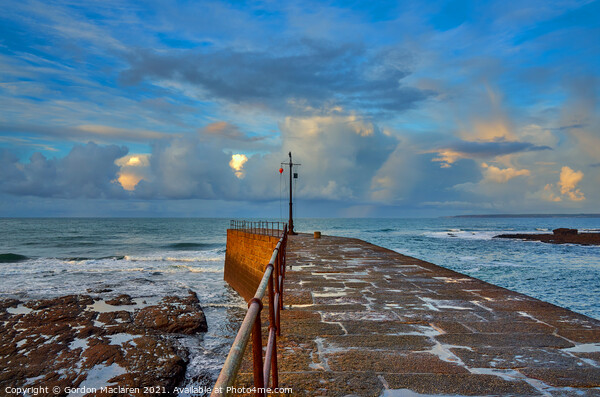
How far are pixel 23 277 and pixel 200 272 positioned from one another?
965 centimetres

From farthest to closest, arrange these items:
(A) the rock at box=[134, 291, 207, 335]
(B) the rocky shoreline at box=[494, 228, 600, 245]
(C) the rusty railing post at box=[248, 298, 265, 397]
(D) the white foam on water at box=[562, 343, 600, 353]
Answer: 1. (B) the rocky shoreline at box=[494, 228, 600, 245]
2. (A) the rock at box=[134, 291, 207, 335]
3. (D) the white foam on water at box=[562, 343, 600, 353]
4. (C) the rusty railing post at box=[248, 298, 265, 397]

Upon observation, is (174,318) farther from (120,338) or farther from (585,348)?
(585,348)

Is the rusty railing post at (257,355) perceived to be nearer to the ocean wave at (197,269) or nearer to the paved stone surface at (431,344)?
the paved stone surface at (431,344)

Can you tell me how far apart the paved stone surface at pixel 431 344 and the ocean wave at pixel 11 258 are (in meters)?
34.1

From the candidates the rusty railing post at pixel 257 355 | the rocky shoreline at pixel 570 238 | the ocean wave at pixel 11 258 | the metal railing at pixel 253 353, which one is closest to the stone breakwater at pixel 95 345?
the metal railing at pixel 253 353

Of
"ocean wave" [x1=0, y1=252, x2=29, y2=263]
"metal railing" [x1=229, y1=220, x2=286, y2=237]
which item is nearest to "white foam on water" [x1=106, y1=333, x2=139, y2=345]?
"metal railing" [x1=229, y1=220, x2=286, y2=237]

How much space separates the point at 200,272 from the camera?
24438 millimetres

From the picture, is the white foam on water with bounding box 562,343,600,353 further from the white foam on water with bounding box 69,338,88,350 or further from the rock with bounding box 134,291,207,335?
the white foam on water with bounding box 69,338,88,350

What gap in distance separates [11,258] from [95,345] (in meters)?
31.4

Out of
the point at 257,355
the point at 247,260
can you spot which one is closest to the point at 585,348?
the point at 257,355

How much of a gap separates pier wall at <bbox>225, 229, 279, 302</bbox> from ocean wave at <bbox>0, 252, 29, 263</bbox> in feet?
67.1

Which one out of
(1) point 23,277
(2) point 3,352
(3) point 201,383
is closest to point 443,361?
(3) point 201,383

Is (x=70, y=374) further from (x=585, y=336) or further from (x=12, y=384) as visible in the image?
(x=585, y=336)

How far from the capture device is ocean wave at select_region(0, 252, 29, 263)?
3136 centimetres
